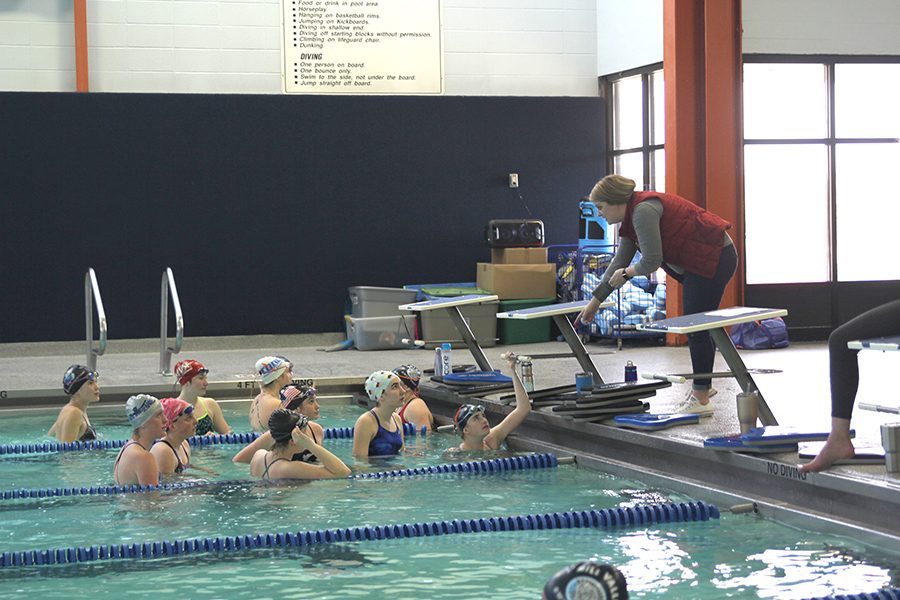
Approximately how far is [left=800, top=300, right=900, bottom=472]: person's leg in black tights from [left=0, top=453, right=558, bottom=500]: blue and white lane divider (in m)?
2.55

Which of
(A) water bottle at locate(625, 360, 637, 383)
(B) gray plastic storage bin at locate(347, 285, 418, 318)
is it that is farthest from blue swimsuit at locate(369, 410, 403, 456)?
(B) gray plastic storage bin at locate(347, 285, 418, 318)

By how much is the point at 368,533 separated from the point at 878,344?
241 centimetres

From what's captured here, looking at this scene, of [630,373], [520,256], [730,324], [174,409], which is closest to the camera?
[730,324]

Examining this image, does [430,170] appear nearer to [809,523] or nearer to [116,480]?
[116,480]

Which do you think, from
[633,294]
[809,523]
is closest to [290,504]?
[809,523]

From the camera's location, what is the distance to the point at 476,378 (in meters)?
9.87

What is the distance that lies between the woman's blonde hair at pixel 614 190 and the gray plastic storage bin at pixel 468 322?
7192 mm

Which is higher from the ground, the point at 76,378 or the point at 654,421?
the point at 76,378

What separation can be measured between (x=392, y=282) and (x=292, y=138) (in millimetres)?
2156

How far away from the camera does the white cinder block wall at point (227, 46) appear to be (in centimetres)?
1459

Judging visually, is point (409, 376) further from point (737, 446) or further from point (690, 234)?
point (737, 446)

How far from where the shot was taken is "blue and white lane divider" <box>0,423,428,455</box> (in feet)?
27.7

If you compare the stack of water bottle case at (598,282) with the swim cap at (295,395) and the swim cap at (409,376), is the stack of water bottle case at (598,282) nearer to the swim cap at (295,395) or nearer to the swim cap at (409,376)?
the swim cap at (409,376)

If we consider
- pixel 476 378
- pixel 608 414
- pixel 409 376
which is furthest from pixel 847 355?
pixel 476 378
